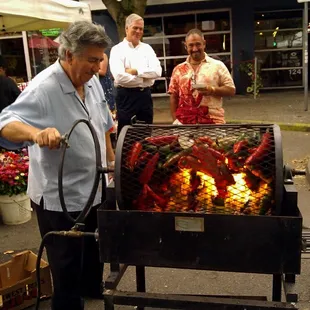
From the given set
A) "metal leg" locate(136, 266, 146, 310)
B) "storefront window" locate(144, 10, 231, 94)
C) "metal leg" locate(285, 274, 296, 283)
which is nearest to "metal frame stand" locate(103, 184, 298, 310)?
"metal leg" locate(285, 274, 296, 283)

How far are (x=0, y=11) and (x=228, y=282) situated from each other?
11.9ft

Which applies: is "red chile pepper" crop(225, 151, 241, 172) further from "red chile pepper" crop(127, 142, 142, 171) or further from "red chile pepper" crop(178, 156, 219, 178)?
"red chile pepper" crop(127, 142, 142, 171)

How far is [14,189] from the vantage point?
16.0ft

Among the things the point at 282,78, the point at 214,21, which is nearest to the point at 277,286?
the point at 214,21

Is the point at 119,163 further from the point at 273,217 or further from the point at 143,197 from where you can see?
the point at 273,217

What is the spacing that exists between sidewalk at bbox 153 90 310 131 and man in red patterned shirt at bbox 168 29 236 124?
5438 millimetres

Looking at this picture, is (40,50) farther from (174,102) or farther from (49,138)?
(49,138)

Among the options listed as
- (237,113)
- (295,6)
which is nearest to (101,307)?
(237,113)

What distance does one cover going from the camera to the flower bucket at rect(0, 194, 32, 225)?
16.1 ft

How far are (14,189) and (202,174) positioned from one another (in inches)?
129

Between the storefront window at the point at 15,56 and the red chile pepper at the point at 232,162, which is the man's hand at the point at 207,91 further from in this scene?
the storefront window at the point at 15,56

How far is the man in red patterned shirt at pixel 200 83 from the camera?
4168mm

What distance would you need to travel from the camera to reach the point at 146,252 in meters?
2.02

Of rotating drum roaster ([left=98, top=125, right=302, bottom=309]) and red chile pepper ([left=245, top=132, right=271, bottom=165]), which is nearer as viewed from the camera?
rotating drum roaster ([left=98, top=125, right=302, bottom=309])
